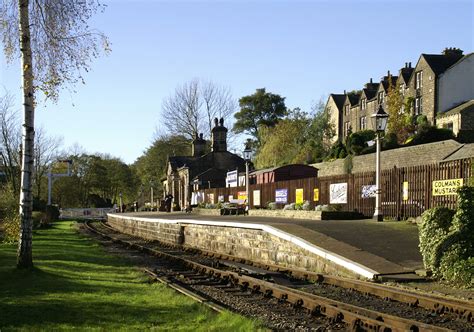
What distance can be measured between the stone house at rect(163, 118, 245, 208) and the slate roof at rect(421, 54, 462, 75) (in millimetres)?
23368

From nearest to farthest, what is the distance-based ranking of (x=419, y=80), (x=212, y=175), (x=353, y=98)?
(x=419, y=80) → (x=212, y=175) → (x=353, y=98)

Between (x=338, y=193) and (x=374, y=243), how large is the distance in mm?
10388

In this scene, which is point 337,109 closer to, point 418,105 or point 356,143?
point 418,105

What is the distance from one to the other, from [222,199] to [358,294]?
34.2 metres

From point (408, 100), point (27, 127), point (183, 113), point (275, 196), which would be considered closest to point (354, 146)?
point (275, 196)

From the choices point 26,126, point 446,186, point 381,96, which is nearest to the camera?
point 26,126

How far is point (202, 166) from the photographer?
68.1m

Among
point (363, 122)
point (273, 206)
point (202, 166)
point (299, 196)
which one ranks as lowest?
point (273, 206)

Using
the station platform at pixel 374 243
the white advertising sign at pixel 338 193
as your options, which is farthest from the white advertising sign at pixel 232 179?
the station platform at pixel 374 243

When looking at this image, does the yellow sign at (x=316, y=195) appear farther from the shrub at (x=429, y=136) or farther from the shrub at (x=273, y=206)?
the shrub at (x=429, y=136)

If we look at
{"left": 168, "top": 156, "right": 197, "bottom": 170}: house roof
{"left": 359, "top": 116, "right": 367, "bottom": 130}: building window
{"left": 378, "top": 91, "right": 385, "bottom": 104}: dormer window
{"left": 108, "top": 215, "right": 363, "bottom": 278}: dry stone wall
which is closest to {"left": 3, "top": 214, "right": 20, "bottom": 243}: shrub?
{"left": 108, "top": 215, "right": 363, "bottom": 278}: dry stone wall

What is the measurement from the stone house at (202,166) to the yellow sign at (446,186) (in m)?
43.3

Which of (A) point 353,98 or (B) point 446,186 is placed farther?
(A) point 353,98

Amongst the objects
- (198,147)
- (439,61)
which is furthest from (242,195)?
(198,147)
